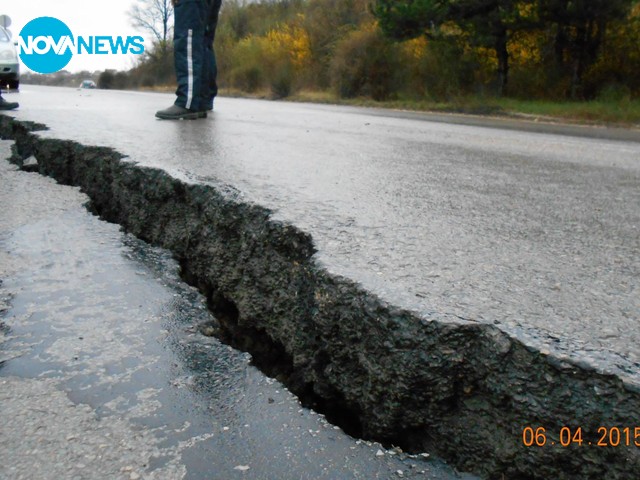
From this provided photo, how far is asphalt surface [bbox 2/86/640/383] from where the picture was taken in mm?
1366

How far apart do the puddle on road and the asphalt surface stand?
0.35 metres

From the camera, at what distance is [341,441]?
1.24 meters

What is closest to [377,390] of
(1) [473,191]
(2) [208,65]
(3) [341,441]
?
(3) [341,441]

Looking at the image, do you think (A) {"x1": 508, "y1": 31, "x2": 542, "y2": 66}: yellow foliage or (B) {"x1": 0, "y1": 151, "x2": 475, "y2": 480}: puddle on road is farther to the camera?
(A) {"x1": 508, "y1": 31, "x2": 542, "y2": 66}: yellow foliage

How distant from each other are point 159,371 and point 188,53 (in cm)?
481

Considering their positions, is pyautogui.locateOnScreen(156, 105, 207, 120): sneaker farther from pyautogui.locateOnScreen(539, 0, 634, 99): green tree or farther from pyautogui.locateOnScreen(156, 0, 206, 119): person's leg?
pyautogui.locateOnScreen(539, 0, 634, 99): green tree

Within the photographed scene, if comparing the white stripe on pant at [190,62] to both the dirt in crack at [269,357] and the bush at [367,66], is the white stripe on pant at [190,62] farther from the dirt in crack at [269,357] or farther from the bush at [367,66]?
the bush at [367,66]

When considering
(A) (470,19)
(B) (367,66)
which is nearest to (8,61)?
(A) (470,19)

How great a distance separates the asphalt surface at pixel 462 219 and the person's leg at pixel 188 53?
3.97 feet

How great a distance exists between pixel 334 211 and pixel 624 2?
13.2 metres

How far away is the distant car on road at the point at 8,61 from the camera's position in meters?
9.72
